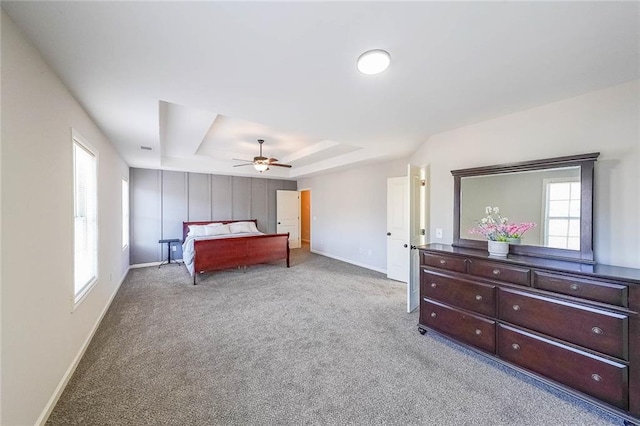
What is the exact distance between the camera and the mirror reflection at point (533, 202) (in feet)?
7.07

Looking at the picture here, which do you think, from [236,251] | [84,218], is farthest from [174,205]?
[84,218]

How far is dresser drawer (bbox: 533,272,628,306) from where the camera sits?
1.63m

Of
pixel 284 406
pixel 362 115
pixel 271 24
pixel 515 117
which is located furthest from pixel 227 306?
pixel 515 117

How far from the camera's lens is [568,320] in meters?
1.81

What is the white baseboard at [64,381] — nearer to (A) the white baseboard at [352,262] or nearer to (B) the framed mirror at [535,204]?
(B) the framed mirror at [535,204]

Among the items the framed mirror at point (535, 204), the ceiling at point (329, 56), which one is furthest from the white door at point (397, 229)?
the ceiling at point (329, 56)

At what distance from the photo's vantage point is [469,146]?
2918 mm

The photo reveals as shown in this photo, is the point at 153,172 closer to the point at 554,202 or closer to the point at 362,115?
the point at 362,115

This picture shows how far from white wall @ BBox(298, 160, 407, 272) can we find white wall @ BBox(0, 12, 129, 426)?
15.2 feet

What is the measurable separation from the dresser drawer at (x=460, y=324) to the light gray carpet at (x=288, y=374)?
0.15m

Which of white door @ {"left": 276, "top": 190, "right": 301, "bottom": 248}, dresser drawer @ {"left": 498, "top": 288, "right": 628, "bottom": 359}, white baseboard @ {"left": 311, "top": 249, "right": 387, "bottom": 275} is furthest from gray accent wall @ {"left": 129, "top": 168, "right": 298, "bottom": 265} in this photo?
dresser drawer @ {"left": 498, "top": 288, "right": 628, "bottom": 359}

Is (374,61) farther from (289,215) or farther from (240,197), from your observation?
(289,215)

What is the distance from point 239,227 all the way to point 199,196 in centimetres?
135

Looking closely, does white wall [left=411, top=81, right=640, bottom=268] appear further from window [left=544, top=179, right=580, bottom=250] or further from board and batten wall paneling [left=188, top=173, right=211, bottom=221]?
board and batten wall paneling [left=188, top=173, right=211, bottom=221]
